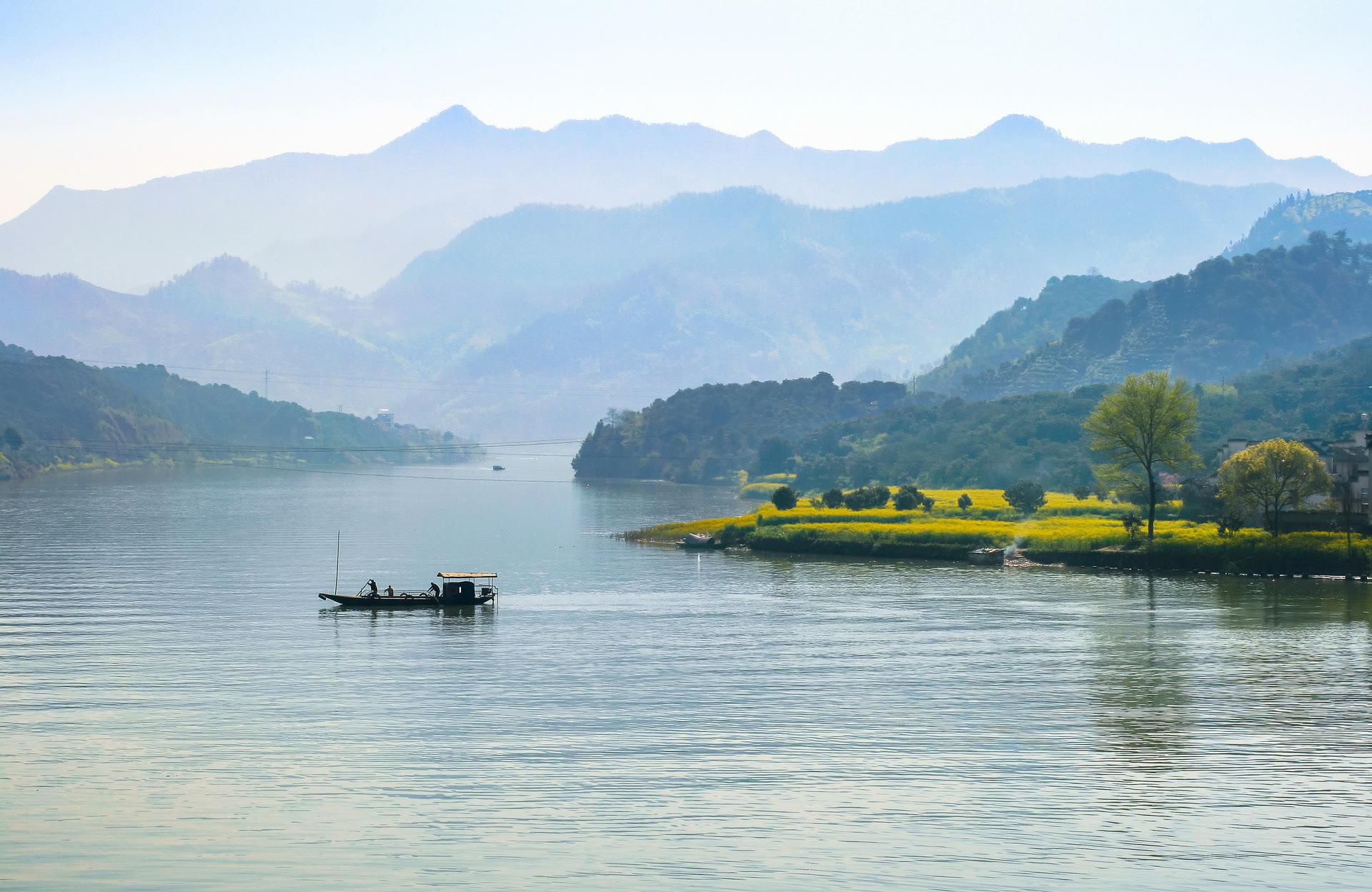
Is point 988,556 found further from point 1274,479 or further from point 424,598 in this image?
point 424,598

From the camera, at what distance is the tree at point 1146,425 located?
11931 centimetres

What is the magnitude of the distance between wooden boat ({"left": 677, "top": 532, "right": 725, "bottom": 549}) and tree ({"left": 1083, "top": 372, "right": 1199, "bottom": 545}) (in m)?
35.9

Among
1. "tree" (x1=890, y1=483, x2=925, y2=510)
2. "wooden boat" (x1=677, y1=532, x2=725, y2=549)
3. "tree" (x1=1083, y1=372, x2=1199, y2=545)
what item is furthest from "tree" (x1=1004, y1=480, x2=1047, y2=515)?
"wooden boat" (x1=677, y1=532, x2=725, y2=549)

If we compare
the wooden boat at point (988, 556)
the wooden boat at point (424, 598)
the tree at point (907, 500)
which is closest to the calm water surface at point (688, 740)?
the wooden boat at point (424, 598)

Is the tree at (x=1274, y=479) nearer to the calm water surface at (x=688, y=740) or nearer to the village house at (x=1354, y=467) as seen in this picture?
the village house at (x=1354, y=467)

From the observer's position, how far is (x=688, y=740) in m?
49.8

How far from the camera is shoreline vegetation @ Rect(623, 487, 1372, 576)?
10319cm

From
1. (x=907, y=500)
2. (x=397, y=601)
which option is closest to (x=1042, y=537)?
(x=907, y=500)

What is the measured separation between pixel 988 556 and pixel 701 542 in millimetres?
29859

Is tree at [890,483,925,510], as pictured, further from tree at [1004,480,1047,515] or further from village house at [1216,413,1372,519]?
village house at [1216,413,1372,519]

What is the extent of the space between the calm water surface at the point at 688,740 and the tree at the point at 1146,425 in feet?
84.1

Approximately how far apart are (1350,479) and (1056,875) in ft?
270

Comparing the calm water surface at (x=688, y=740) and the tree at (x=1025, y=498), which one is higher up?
the tree at (x=1025, y=498)

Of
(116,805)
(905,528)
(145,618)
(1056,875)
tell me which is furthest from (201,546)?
(1056,875)
